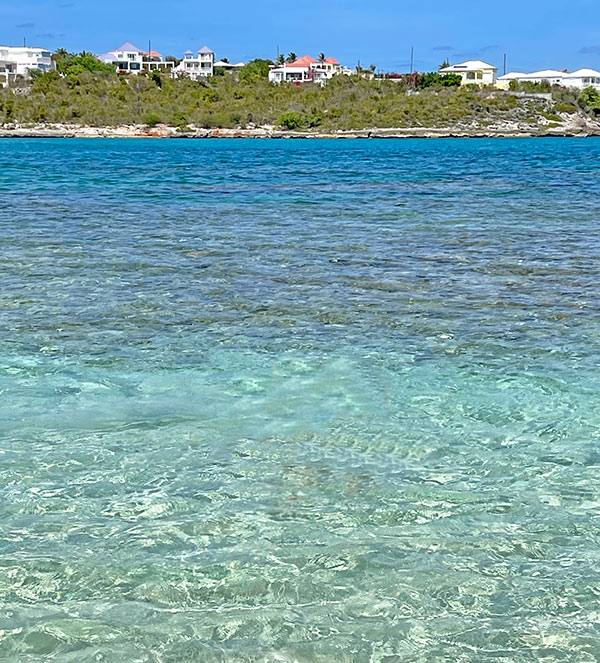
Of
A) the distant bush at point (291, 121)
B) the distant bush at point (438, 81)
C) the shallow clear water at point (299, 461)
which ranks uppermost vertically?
the distant bush at point (438, 81)

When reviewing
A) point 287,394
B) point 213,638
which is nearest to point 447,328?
point 287,394

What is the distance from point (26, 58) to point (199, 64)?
1217 inches

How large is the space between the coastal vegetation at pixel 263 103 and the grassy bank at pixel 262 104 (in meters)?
0.14

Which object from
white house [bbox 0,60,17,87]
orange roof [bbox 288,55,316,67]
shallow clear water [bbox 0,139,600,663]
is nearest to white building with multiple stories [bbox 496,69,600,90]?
orange roof [bbox 288,55,316,67]

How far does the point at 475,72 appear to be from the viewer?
150m

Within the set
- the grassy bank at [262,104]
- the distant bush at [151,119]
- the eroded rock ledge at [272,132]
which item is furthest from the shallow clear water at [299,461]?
the distant bush at [151,119]

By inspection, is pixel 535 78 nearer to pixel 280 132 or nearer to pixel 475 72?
pixel 475 72

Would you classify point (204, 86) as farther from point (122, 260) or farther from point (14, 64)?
point (122, 260)

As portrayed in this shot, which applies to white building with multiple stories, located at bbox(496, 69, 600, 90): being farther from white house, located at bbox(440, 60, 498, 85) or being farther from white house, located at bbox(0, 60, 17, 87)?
white house, located at bbox(0, 60, 17, 87)

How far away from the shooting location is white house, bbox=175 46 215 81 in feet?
499

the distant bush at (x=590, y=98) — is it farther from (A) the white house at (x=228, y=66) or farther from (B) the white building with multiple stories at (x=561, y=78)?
(A) the white house at (x=228, y=66)

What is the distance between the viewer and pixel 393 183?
2845cm

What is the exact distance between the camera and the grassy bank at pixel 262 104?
11794cm

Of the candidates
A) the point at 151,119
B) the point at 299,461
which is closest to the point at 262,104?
the point at 151,119
